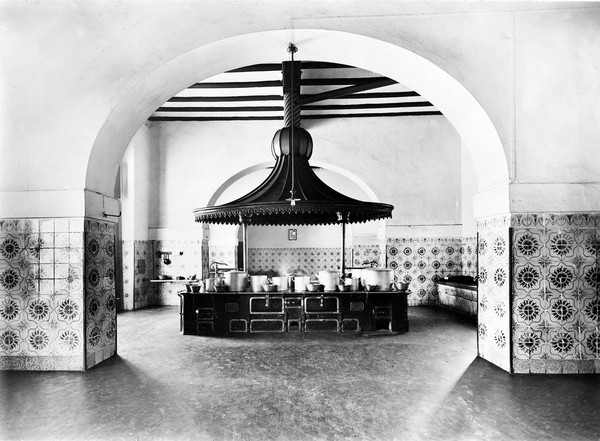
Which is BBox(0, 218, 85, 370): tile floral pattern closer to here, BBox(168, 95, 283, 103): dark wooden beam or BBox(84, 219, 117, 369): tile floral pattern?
BBox(84, 219, 117, 369): tile floral pattern

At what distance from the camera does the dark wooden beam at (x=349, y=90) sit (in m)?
6.70

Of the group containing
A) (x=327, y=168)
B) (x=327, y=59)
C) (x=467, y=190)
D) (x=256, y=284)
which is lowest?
(x=256, y=284)

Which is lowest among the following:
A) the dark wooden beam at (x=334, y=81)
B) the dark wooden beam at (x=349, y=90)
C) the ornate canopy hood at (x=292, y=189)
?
the ornate canopy hood at (x=292, y=189)

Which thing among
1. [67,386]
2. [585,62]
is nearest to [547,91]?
[585,62]

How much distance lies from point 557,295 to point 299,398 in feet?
8.96

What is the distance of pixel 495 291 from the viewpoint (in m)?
4.15

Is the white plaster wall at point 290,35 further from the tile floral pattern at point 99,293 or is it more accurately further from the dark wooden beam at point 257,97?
the dark wooden beam at point 257,97

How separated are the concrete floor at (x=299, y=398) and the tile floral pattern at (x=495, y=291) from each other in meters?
0.21

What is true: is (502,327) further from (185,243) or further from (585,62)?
(185,243)

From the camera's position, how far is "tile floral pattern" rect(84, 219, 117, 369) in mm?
4094

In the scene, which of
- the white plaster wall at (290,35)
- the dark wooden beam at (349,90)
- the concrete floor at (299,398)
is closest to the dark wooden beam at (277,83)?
the dark wooden beam at (349,90)

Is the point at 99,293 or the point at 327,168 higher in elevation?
the point at 327,168

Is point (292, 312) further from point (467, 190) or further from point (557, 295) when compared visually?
point (467, 190)

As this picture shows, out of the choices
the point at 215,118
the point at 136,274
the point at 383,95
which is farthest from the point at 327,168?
the point at 136,274
